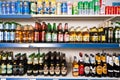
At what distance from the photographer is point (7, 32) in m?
2.24

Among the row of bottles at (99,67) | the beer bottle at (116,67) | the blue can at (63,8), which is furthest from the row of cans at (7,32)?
the beer bottle at (116,67)

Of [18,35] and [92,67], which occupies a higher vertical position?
[18,35]

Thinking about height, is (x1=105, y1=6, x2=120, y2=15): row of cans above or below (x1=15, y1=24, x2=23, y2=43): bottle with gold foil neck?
above

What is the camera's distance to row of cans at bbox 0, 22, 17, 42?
2238 mm

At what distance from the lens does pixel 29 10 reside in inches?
89.5

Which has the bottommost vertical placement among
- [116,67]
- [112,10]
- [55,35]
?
[116,67]

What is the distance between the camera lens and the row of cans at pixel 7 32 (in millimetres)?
2238

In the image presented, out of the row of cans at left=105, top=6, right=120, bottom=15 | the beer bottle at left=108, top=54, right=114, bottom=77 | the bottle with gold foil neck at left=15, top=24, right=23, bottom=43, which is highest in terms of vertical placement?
the row of cans at left=105, top=6, right=120, bottom=15

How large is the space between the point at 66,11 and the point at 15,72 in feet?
3.20

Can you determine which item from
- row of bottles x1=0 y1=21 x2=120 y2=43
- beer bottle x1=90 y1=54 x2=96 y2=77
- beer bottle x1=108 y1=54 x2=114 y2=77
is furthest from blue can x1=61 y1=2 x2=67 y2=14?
beer bottle x1=108 y1=54 x2=114 y2=77

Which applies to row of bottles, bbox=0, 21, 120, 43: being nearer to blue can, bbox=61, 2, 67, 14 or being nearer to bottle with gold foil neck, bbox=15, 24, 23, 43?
bottle with gold foil neck, bbox=15, 24, 23, 43

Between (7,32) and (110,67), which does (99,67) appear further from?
(7,32)

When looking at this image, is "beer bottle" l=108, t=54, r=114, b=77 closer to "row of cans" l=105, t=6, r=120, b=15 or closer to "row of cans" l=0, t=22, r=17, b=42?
"row of cans" l=105, t=6, r=120, b=15

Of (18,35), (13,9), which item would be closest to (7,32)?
(18,35)
